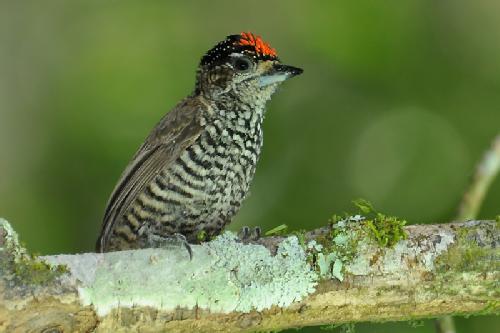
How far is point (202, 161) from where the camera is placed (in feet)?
Answer: 15.8

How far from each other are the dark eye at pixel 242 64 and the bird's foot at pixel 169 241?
1.14 m

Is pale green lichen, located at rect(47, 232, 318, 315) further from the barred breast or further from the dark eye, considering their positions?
the dark eye

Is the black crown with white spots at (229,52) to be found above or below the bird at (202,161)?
above

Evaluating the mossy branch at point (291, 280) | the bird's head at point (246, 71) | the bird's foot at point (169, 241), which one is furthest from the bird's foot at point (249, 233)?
the bird's head at point (246, 71)

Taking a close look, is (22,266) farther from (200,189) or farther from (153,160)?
(153,160)

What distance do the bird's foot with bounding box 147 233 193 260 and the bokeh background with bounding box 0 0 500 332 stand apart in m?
1.14

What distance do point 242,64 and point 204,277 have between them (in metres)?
1.91

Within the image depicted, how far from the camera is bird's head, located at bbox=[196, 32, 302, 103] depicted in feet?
16.8

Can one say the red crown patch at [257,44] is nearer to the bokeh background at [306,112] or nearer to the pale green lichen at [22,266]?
the bokeh background at [306,112]

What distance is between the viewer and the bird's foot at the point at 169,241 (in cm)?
375

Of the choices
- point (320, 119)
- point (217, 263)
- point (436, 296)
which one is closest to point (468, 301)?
point (436, 296)

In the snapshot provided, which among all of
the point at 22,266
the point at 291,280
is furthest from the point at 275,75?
the point at 22,266

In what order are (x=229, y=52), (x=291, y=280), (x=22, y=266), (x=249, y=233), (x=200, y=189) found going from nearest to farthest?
(x=22, y=266), (x=291, y=280), (x=249, y=233), (x=200, y=189), (x=229, y=52)

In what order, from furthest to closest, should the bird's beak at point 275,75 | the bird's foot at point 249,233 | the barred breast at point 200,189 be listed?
1. the bird's beak at point 275,75
2. the barred breast at point 200,189
3. the bird's foot at point 249,233
